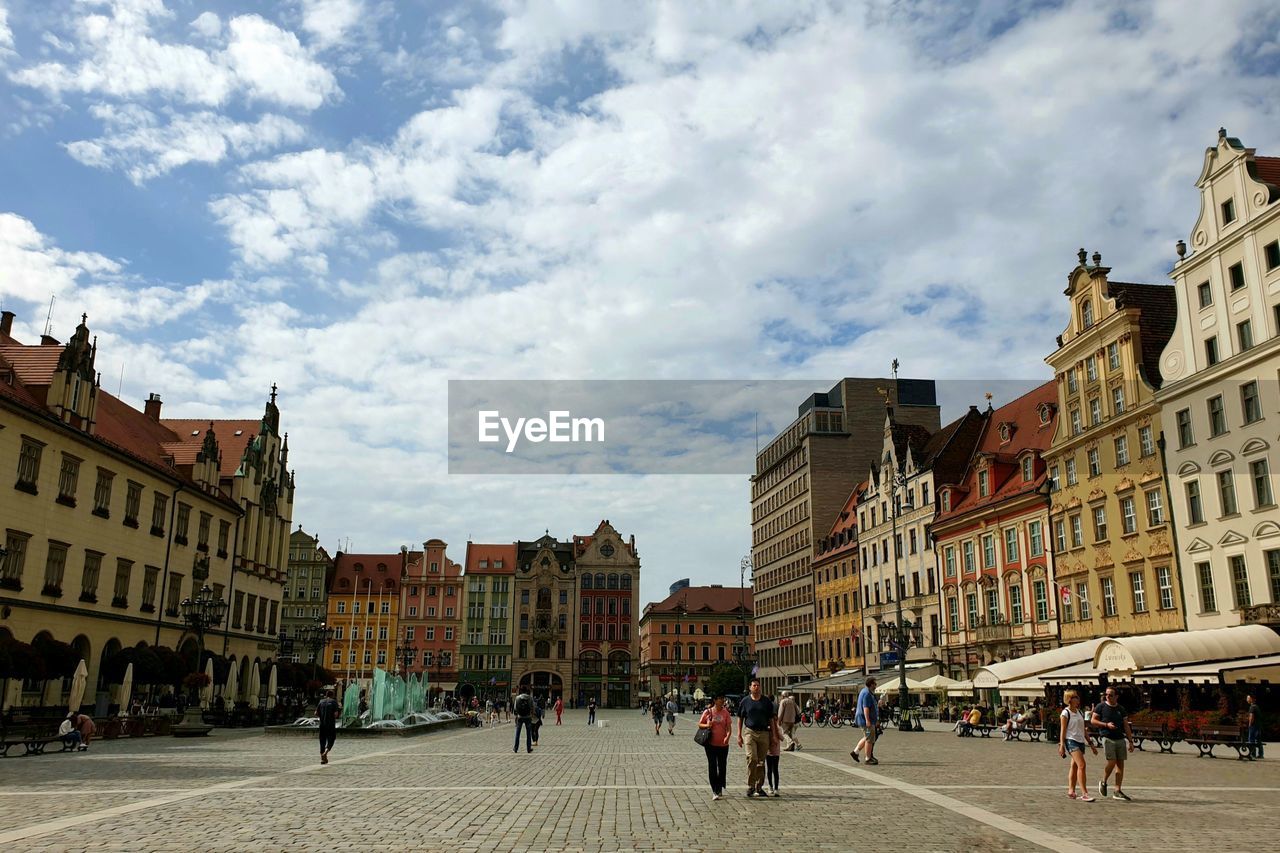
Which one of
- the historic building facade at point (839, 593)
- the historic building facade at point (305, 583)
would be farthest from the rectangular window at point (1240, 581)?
the historic building facade at point (305, 583)

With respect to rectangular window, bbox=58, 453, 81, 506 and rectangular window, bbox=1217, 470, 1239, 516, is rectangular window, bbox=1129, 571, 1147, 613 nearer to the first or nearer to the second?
rectangular window, bbox=1217, 470, 1239, 516

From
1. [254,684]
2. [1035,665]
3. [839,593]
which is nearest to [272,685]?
[254,684]

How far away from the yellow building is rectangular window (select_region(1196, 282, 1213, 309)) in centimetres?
4766

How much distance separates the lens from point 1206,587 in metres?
38.8

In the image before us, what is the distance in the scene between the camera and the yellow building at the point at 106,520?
38594 millimetres

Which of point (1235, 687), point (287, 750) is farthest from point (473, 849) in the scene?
point (1235, 687)

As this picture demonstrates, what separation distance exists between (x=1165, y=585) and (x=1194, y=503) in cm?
391

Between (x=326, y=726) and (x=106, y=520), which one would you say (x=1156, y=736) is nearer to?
(x=326, y=726)

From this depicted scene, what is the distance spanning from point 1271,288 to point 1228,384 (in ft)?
13.3

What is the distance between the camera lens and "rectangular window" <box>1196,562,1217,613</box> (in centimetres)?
3828

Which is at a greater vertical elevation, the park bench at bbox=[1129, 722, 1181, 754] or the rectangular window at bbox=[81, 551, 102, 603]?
the rectangular window at bbox=[81, 551, 102, 603]

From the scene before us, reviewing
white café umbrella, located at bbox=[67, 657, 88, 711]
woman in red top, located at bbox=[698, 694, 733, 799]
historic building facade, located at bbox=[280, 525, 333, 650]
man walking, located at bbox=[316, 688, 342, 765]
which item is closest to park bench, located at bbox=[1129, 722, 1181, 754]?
woman in red top, located at bbox=[698, 694, 733, 799]

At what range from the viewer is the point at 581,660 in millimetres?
112312

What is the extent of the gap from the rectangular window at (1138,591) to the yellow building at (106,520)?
44.1m
